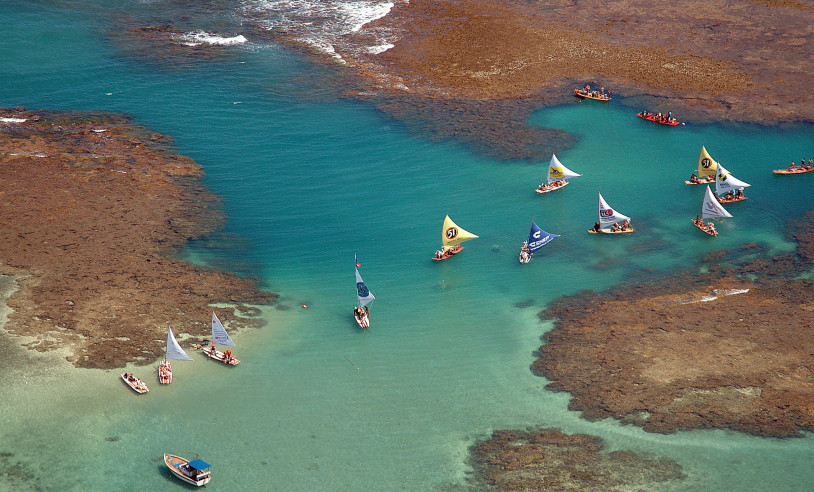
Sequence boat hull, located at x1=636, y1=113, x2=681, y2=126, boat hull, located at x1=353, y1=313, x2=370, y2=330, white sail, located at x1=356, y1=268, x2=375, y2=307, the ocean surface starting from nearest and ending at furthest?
the ocean surface < white sail, located at x1=356, y1=268, x2=375, y2=307 < boat hull, located at x1=353, y1=313, x2=370, y2=330 < boat hull, located at x1=636, y1=113, x2=681, y2=126

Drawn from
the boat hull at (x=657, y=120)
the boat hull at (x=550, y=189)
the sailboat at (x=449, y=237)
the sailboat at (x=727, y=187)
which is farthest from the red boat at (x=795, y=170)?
the sailboat at (x=449, y=237)

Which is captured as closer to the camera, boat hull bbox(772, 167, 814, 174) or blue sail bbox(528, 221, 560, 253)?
blue sail bbox(528, 221, 560, 253)

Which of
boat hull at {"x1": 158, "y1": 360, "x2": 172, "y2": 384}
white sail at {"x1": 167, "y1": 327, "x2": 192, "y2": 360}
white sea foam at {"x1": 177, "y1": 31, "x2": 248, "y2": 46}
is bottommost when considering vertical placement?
boat hull at {"x1": 158, "y1": 360, "x2": 172, "y2": 384}

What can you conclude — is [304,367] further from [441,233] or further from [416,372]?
[441,233]

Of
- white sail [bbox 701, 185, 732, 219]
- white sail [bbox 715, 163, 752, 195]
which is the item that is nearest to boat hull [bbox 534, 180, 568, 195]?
white sail [bbox 701, 185, 732, 219]

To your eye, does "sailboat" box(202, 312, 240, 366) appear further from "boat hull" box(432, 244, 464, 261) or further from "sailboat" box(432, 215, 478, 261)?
"sailboat" box(432, 215, 478, 261)

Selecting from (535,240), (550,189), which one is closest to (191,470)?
(535,240)

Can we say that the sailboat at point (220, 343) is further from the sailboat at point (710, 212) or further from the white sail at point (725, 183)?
the white sail at point (725, 183)
